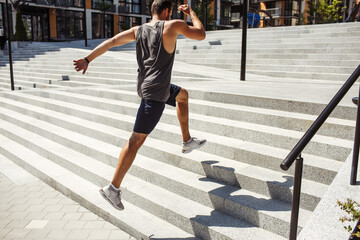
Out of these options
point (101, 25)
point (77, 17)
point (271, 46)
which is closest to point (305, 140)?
point (271, 46)

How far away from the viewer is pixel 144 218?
357 centimetres

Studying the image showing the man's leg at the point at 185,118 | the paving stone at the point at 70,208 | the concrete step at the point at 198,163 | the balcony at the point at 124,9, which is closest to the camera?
the concrete step at the point at 198,163

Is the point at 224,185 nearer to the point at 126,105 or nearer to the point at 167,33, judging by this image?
the point at 167,33

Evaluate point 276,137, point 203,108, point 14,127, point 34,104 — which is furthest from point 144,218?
point 34,104

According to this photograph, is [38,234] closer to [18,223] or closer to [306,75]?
[18,223]

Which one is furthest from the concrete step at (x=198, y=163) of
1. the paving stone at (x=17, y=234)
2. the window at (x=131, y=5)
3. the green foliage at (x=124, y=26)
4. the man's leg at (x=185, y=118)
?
the window at (x=131, y=5)

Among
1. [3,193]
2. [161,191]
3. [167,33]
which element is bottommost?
[3,193]

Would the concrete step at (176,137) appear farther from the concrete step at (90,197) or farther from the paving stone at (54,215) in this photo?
the paving stone at (54,215)

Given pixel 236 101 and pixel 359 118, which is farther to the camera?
pixel 236 101

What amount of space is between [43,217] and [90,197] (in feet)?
1.88

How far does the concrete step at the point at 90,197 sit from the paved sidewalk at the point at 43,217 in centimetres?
9

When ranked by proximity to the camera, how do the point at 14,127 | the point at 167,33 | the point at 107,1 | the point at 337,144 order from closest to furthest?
the point at 167,33 → the point at 337,144 → the point at 14,127 → the point at 107,1

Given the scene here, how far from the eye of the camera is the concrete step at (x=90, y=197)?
131 inches

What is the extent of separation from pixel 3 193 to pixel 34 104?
12.8 feet
